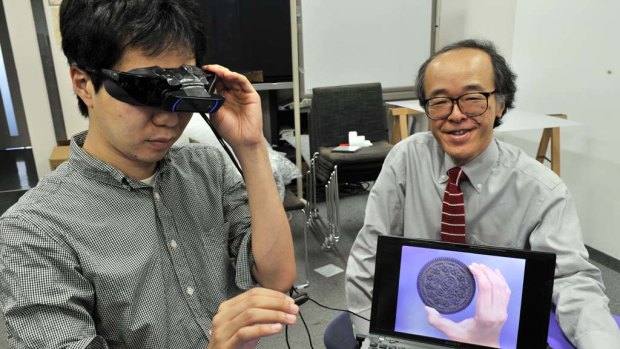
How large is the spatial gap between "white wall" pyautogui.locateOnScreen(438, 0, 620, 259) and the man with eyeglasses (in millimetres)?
1612

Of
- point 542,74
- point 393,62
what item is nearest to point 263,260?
point 542,74

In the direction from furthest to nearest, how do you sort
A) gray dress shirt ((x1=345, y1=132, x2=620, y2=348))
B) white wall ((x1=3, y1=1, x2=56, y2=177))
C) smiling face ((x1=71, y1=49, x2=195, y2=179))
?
white wall ((x1=3, y1=1, x2=56, y2=177)), gray dress shirt ((x1=345, y1=132, x2=620, y2=348)), smiling face ((x1=71, y1=49, x2=195, y2=179))

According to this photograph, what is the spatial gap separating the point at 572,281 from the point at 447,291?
0.36m

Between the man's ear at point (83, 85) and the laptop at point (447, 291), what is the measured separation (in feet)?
2.17

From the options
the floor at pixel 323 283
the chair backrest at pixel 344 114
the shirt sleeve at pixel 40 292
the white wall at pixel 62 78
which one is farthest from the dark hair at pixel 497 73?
the white wall at pixel 62 78

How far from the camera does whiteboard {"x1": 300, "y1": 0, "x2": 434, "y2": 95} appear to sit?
3578mm

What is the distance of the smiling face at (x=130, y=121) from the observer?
0.75 metres

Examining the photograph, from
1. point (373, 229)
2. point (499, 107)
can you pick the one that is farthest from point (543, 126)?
point (373, 229)

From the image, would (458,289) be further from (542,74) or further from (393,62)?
(393,62)

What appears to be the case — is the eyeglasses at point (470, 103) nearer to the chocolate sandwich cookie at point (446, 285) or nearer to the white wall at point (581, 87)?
the chocolate sandwich cookie at point (446, 285)

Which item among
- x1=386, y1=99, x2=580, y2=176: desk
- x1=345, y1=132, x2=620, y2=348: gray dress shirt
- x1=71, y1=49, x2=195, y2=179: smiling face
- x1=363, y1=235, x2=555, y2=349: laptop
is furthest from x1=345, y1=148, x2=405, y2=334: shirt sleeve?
x1=386, y1=99, x2=580, y2=176: desk

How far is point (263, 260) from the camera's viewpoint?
3.09 feet

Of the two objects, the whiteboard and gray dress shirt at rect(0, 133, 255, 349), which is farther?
the whiteboard

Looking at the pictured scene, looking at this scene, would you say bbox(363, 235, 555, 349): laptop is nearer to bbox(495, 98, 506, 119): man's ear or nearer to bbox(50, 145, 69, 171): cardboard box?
bbox(495, 98, 506, 119): man's ear
